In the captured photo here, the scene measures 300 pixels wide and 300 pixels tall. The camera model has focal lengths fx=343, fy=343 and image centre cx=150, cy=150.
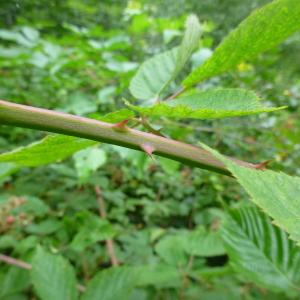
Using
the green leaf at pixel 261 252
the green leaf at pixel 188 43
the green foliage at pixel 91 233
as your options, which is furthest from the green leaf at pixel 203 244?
the green leaf at pixel 188 43

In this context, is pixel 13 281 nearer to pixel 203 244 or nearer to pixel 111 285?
pixel 111 285

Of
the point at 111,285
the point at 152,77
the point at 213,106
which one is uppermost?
the point at 152,77

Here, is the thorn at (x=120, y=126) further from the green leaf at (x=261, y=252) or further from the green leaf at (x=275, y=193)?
the green leaf at (x=261, y=252)

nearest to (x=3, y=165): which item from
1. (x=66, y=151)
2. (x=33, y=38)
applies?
(x=66, y=151)

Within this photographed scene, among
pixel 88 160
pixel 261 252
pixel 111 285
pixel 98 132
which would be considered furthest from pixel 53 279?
pixel 98 132

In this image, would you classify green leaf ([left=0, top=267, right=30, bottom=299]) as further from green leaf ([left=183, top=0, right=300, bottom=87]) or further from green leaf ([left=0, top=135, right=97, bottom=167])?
green leaf ([left=183, top=0, right=300, bottom=87])

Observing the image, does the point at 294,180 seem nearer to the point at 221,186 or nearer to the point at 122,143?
the point at 122,143

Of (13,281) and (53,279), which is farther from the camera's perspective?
(13,281)

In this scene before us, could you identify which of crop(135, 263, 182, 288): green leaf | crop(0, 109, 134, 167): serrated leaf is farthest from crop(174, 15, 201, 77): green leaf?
crop(135, 263, 182, 288): green leaf
